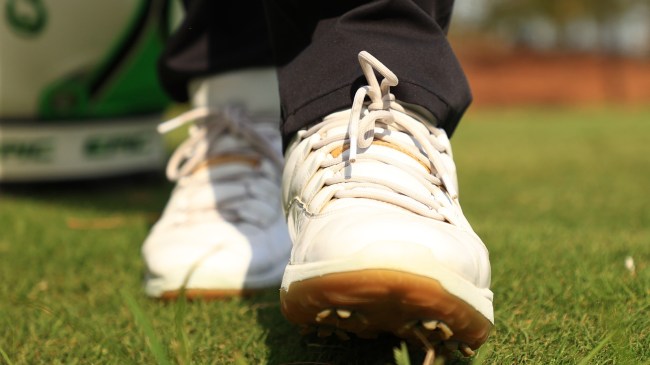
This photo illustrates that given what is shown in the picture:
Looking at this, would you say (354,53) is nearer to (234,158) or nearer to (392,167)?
(392,167)

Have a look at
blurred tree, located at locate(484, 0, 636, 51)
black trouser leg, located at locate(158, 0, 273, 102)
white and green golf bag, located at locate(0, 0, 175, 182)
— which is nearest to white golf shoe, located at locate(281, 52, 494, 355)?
black trouser leg, located at locate(158, 0, 273, 102)

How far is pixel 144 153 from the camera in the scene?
2.29 metres

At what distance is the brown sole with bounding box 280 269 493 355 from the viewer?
0.65 m

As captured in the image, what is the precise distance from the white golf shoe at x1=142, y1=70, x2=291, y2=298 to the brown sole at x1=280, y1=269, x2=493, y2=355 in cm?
36

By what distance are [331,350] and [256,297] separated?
11.3 inches

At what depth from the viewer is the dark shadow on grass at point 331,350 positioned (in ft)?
2.57

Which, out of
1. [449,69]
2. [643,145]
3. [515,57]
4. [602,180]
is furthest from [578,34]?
[449,69]

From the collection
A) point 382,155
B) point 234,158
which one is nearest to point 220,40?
point 234,158

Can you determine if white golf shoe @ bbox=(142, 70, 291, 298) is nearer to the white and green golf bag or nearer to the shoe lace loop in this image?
the shoe lace loop

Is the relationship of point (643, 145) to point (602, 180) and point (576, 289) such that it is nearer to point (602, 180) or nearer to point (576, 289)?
point (602, 180)

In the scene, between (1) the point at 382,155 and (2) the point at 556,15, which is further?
(2) the point at 556,15

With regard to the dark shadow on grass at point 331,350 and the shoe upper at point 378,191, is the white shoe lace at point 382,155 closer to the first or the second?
the shoe upper at point 378,191

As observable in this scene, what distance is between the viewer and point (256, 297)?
1082 millimetres

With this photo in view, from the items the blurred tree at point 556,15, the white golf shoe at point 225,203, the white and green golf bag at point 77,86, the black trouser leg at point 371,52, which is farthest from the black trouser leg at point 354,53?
the blurred tree at point 556,15
